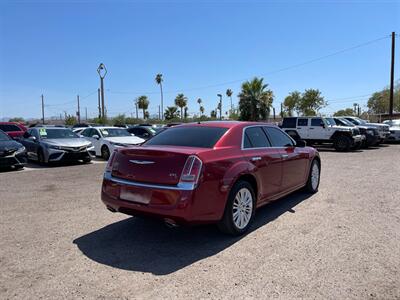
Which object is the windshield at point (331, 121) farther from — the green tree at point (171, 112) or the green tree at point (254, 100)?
the green tree at point (171, 112)

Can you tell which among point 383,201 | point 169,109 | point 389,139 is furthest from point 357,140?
point 169,109

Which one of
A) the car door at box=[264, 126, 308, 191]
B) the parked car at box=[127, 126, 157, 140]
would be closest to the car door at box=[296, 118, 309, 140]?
the parked car at box=[127, 126, 157, 140]

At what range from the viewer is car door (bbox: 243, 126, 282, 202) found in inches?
202

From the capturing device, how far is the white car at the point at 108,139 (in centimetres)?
1437

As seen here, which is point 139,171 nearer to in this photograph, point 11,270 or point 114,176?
point 114,176

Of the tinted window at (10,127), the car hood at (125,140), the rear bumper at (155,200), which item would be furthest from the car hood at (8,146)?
the tinted window at (10,127)

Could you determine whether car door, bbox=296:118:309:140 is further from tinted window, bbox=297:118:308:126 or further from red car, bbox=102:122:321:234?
red car, bbox=102:122:321:234

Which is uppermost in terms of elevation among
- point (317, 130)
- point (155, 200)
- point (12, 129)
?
point (12, 129)

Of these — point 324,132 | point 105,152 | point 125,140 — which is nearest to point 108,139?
point 105,152

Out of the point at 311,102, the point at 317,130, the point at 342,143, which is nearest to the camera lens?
the point at 342,143

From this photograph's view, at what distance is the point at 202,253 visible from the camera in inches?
165

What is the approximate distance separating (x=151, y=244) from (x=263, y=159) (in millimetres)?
2111

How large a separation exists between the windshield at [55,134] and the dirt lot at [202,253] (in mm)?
7050

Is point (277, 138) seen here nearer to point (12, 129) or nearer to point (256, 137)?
point (256, 137)
